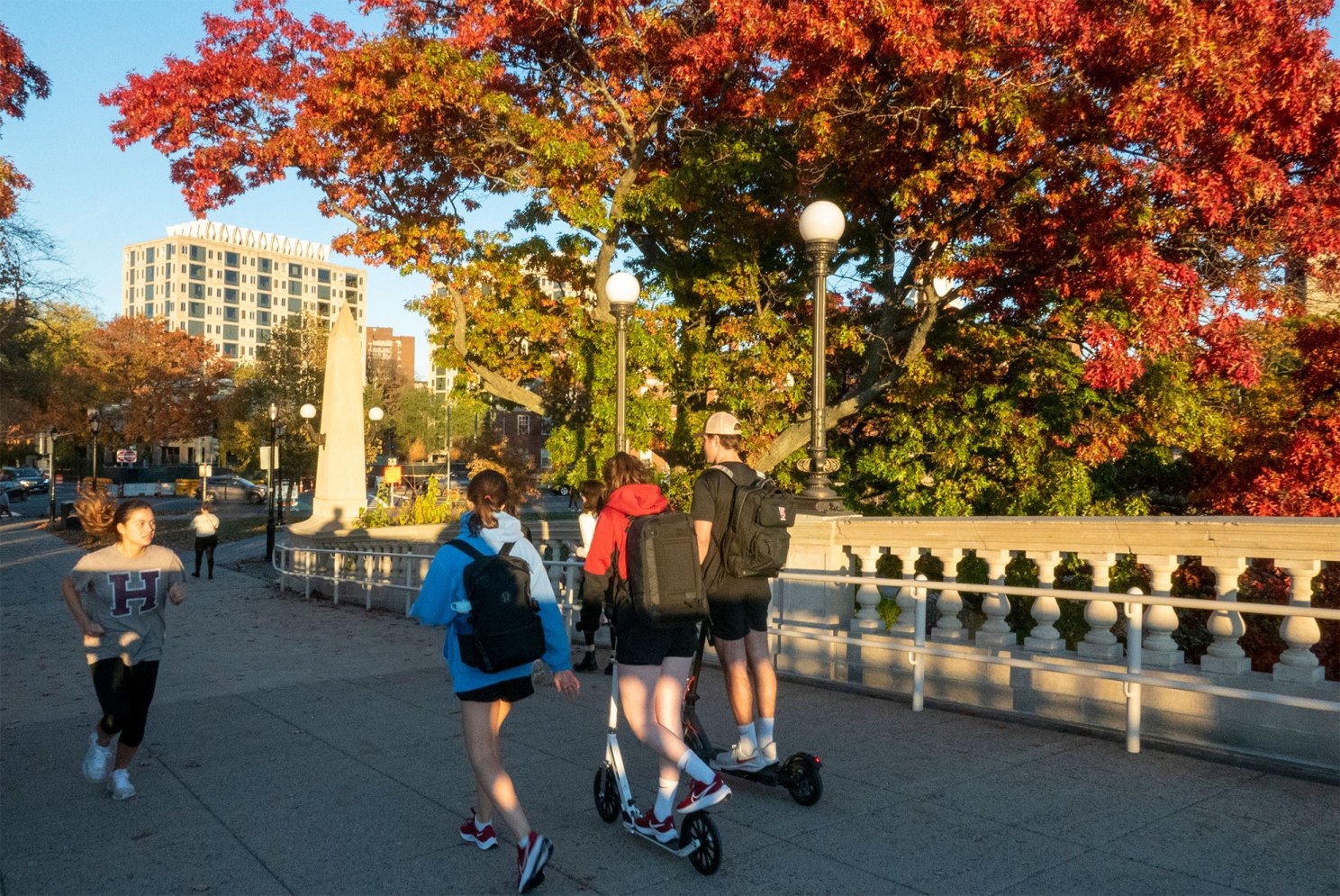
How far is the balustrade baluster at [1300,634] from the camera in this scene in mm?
5285

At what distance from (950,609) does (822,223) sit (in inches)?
143

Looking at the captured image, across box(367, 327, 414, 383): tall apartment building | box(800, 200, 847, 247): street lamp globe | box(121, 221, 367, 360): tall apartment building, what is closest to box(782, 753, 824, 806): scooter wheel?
box(800, 200, 847, 247): street lamp globe

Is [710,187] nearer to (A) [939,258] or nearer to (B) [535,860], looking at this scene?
(A) [939,258]

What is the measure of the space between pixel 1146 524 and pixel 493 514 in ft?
13.2

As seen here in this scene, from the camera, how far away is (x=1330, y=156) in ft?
31.0

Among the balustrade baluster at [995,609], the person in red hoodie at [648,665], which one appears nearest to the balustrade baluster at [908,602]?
the balustrade baluster at [995,609]

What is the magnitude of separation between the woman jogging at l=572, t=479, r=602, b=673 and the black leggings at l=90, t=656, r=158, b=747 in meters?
2.83

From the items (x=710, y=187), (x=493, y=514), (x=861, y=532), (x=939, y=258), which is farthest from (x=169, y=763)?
(x=710, y=187)

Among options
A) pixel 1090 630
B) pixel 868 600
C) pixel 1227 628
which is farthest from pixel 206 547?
pixel 1227 628

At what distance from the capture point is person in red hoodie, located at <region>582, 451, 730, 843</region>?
168 inches

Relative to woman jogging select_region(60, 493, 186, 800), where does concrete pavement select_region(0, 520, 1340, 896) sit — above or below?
below

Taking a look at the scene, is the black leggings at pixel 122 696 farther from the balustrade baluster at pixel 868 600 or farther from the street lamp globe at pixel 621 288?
the street lamp globe at pixel 621 288

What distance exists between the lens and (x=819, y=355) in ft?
28.0

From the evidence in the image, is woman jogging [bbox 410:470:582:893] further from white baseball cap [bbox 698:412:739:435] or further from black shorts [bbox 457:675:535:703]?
white baseball cap [bbox 698:412:739:435]
